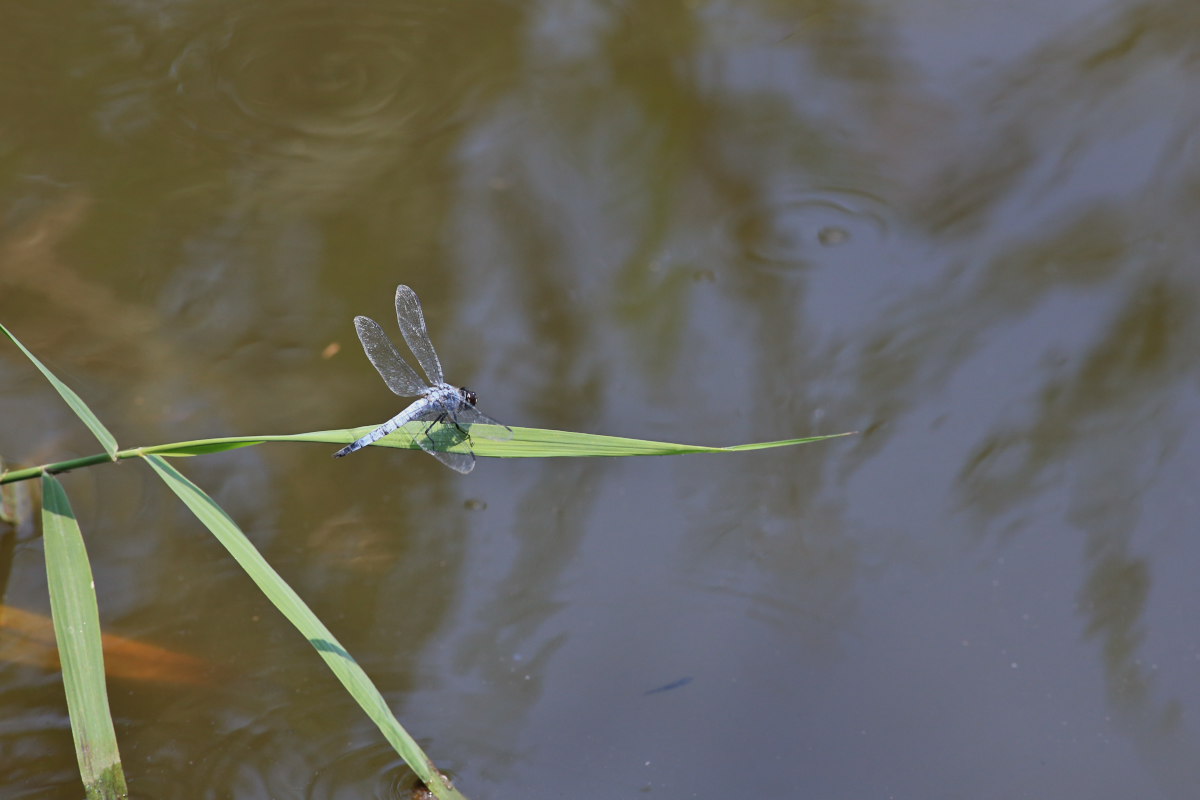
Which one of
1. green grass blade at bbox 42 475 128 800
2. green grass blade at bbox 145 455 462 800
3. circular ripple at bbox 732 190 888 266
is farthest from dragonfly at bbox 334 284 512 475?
circular ripple at bbox 732 190 888 266

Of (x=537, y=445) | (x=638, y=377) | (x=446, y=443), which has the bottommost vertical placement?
(x=537, y=445)

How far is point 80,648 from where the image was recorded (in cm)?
190

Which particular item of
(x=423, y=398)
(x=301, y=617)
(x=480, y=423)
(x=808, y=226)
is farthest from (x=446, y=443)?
(x=808, y=226)

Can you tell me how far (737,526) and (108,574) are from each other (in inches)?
65.4

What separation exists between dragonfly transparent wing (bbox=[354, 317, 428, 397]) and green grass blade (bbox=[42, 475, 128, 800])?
2.79 ft

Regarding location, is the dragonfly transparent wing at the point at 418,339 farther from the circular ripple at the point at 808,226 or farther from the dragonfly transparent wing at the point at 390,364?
the circular ripple at the point at 808,226

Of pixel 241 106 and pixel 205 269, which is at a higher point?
pixel 241 106

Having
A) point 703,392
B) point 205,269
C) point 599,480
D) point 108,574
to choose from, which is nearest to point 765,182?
point 703,392

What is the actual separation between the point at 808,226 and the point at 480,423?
5.30ft

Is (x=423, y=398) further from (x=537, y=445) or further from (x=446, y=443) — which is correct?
(x=537, y=445)

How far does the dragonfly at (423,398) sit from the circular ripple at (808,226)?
1.23 metres

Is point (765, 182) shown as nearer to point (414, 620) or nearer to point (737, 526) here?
point (737, 526)

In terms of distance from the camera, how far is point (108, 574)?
272cm

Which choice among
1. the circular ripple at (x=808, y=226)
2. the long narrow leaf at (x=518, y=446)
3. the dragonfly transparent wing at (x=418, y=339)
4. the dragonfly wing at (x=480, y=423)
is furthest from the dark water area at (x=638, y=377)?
the long narrow leaf at (x=518, y=446)
